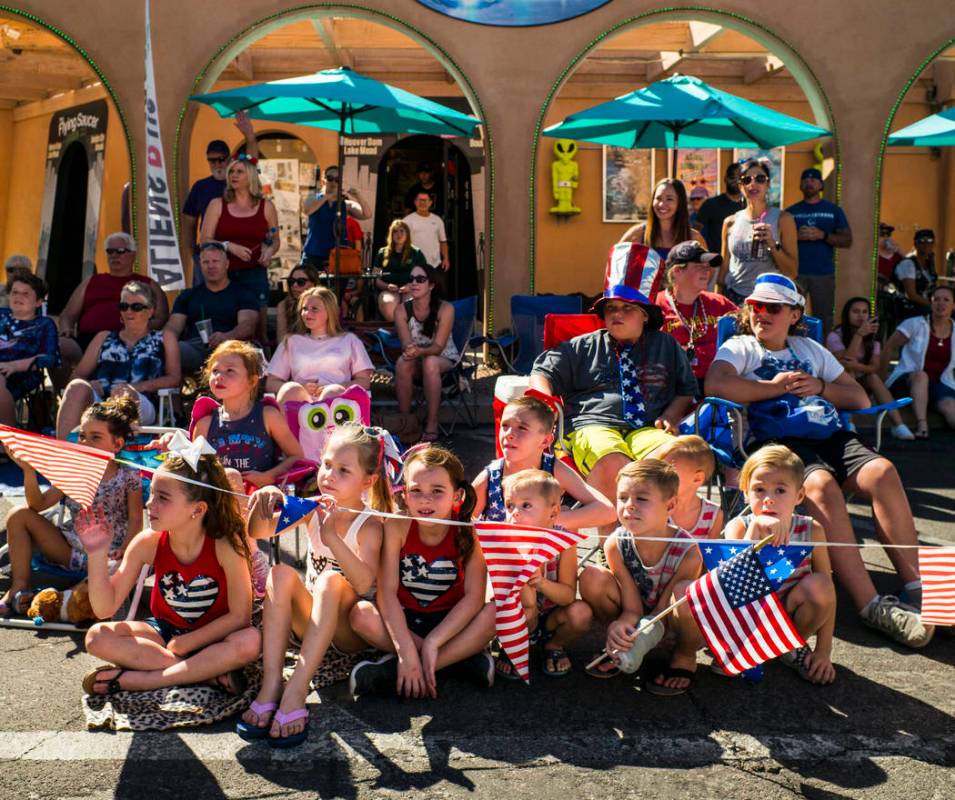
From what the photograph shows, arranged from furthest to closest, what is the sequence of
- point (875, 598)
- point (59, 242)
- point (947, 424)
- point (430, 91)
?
point (59, 242), point (430, 91), point (947, 424), point (875, 598)

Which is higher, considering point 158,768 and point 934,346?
point 934,346

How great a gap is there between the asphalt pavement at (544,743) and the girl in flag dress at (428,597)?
95 millimetres

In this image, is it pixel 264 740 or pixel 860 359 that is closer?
pixel 264 740

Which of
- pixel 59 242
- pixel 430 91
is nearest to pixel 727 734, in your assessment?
pixel 430 91

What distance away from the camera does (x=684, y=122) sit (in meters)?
9.91

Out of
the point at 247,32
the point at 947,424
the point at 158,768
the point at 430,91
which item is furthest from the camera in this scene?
the point at 430,91

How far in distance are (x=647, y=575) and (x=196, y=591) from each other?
61.2 inches

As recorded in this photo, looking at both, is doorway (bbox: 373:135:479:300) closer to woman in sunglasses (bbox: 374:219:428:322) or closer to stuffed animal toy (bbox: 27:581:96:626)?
woman in sunglasses (bbox: 374:219:428:322)

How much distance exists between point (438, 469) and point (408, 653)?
623mm

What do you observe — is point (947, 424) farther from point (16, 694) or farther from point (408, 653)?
point (16, 694)

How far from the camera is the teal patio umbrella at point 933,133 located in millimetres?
10148

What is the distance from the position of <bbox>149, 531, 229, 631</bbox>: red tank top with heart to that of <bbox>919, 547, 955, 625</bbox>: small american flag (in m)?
2.25

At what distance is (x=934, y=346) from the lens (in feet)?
28.8

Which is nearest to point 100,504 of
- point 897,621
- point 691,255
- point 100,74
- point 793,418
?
point 793,418
